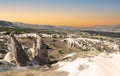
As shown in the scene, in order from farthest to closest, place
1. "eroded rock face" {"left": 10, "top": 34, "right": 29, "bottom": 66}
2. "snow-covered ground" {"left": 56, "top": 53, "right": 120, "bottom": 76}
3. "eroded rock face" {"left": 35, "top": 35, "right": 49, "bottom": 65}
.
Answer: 1. "eroded rock face" {"left": 35, "top": 35, "right": 49, "bottom": 65}
2. "eroded rock face" {"left": 10, "top": 34, "right": 29, "bottom": 66}
3. "snow-covered ground" {"left": 56, "top": 53, "right": 120, "bottom": 76}

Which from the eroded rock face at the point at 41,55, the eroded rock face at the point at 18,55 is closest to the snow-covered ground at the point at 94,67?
the eroded rock face at the point at 18,55

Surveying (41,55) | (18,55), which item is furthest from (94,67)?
(18,55)

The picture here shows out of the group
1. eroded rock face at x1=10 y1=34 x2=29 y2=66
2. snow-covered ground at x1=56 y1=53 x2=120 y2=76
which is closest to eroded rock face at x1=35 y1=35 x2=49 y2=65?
eroded rock face at x1=10 y1=34 x2=29 y2=66

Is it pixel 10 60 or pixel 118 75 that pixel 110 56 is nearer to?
pixel 118 75

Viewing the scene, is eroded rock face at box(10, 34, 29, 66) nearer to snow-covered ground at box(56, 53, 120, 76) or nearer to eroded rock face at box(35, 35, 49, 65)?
eroded rock face at box(35, 35, 49, 65)

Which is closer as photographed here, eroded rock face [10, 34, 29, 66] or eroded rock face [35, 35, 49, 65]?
eroded rock face [10, 34, 29, 66]

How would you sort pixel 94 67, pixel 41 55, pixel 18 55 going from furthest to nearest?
pixel 41 55
pixel 18 55
pixel 94 67

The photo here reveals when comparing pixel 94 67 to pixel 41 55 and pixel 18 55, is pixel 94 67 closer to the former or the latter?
pixel 41 55

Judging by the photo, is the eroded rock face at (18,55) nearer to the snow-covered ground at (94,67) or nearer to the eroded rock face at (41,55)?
the eroded rock face at (41,55)

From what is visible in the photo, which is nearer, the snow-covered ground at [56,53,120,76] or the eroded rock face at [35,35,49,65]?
the snow-covered ground at [56,53,120,76]

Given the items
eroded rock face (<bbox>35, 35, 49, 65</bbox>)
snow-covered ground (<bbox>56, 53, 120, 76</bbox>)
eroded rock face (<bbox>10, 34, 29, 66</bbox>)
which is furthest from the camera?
eroded rock face (<bbox>35, 35, 49, 65</bbox>)
